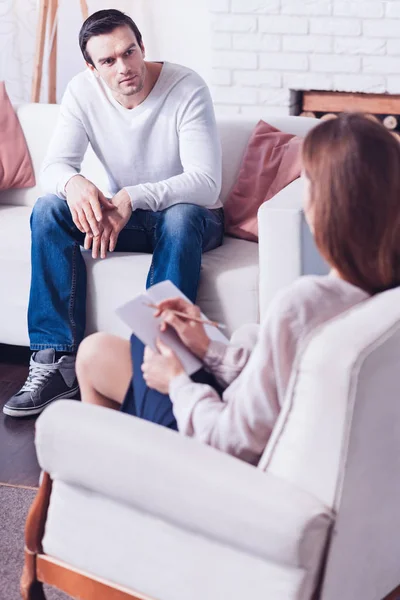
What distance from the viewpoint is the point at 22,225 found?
2.98 meters

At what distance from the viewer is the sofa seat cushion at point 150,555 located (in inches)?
50.4

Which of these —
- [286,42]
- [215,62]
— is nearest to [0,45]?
[215,62]

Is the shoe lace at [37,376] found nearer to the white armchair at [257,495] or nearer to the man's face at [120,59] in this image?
the man's face at [120,59]

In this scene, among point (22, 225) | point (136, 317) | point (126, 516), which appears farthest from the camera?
point (22, 225)

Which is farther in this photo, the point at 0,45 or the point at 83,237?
the point at 0,45

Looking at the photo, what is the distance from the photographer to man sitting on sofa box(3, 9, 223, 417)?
2631mm

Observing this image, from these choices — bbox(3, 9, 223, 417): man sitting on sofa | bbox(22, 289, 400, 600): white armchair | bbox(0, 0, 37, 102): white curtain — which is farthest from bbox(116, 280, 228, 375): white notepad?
bbox(0, 0, 37, 102): white curtain

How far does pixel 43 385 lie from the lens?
2.65 meters

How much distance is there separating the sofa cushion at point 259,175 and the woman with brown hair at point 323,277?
1.44 meters

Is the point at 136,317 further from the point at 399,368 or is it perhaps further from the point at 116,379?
the point at 399,368

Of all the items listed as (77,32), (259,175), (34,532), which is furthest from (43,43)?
(34,532)

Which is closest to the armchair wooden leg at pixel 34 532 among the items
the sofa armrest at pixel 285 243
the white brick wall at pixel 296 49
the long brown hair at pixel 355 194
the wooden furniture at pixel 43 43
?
the long brown hair at pixel 355 194

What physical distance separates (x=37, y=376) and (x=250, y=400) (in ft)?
4.69

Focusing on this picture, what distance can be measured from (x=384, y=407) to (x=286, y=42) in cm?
314
